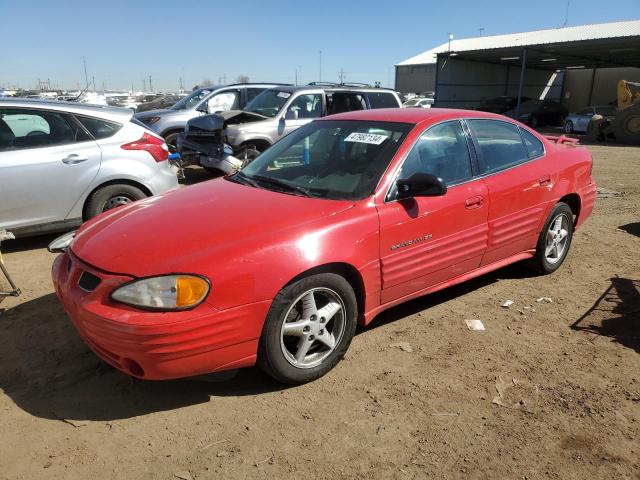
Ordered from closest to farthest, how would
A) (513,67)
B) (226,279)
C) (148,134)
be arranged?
(226,279) < (148,134) < (513,67)

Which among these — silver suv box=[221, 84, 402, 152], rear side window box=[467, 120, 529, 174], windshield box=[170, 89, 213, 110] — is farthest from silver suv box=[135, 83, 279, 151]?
rear side window box=[467, 120, 529, 174]

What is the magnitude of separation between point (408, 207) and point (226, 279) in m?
1.36

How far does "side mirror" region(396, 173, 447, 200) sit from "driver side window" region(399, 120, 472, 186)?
136mm

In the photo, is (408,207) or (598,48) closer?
(408,207)

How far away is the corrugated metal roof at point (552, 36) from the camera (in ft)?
85.4

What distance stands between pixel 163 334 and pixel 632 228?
20.1 ft

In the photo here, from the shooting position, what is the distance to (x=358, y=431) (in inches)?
101

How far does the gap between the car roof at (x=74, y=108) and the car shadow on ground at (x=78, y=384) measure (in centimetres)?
263

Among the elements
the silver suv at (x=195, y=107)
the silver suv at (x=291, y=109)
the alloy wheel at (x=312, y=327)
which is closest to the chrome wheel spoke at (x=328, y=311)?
the alloy wheel at (x=312, y=327)

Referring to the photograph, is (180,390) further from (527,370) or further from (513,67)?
(513,67)

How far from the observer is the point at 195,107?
1173cm

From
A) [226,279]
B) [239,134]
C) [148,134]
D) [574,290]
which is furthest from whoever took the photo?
[239,134]

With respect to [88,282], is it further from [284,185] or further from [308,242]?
[284,185]

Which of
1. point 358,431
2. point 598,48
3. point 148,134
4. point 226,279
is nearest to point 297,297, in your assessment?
point 226,279
